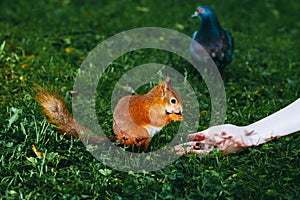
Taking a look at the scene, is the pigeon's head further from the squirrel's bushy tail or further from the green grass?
the squirrel's bushy tail

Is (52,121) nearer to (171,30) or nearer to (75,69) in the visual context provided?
(75,69)

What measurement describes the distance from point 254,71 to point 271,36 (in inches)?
52.2

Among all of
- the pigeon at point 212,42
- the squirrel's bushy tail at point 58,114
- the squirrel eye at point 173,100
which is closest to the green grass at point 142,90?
the squirrel's bushy tail at point 58,114

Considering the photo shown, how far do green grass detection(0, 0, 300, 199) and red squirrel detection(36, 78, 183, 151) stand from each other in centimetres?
11

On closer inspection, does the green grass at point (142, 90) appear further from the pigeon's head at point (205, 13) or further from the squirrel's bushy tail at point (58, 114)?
the pigeon's head at point (205, 13)

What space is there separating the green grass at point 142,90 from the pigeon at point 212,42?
187 mm

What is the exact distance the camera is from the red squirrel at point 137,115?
2.79m

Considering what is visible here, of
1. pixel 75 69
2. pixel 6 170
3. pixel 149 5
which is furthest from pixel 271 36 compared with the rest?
pixel 6 170

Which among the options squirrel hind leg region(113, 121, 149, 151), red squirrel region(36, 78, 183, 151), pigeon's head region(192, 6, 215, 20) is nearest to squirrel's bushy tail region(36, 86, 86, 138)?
red squirrel region(36, 78, 183, 151)

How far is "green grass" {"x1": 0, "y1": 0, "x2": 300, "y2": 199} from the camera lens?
8.78ft

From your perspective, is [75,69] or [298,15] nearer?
[75,69]

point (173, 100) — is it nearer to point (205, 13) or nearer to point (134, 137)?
point (134, 137)

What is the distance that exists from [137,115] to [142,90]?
3.79 ft

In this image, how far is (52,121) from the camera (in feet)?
9.87
